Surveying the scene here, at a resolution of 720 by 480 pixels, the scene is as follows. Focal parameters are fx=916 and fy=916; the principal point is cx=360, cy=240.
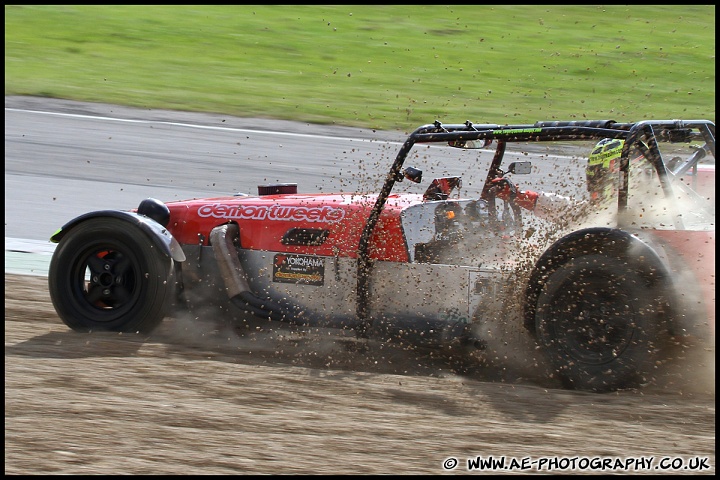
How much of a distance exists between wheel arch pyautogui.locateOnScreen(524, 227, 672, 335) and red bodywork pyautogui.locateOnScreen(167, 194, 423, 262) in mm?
847

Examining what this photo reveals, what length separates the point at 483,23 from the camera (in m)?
18.2

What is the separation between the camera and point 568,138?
511cm

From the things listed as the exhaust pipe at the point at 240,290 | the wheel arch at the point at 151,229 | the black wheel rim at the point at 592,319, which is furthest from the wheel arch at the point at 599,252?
the wheel arch at the point at 151,229

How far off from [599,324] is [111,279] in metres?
3.05

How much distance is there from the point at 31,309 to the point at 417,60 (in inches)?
427

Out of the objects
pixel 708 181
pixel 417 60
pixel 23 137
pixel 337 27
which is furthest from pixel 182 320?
pixel 337 27

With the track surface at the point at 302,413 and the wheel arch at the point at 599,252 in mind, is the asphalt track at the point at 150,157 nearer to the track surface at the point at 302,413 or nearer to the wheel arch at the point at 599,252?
the track surface at the point at 302,413

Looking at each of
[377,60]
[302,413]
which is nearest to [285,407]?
[302,413]

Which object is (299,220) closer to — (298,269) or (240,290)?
(298,269)

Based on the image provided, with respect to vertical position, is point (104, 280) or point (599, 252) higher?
point (599, 252)

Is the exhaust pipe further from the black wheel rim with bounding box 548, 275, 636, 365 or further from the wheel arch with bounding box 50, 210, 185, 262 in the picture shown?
the black wheel rim with bounding box 548, 275, 636, 365

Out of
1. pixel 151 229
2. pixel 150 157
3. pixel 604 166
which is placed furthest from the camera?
pixel 150 157

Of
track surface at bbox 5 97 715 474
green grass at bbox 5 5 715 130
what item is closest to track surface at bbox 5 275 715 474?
track surface at bbox 5 97 715 474

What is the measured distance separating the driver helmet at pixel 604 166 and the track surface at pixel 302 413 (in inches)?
42.8
